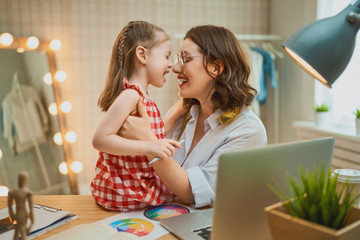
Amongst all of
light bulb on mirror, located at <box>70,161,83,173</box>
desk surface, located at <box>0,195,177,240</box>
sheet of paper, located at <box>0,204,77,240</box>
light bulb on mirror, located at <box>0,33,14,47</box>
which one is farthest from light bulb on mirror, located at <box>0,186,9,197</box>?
sheet of paper, located at <box>0,204,77,240</box>

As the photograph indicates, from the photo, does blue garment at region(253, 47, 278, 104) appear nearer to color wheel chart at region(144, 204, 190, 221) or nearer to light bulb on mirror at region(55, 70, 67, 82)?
light bulb on mirror at region(55, 70, 67, 82)

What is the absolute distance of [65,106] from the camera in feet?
10.5

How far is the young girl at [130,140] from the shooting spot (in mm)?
1071

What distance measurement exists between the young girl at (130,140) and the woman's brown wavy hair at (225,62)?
0.55ft

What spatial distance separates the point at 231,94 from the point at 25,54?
231cm

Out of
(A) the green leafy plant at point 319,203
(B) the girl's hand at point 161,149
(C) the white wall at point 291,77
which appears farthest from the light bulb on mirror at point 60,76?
(A) the green leafy plant at point 319,203

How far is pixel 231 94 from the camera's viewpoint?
1396 mm

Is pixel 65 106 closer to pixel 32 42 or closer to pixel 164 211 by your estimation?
pixel 32 42

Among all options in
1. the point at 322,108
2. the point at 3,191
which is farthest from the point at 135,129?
the point at 322,108

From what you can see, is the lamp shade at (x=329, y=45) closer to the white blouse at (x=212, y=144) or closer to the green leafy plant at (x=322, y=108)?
the white blouse at (x=212, y=144)

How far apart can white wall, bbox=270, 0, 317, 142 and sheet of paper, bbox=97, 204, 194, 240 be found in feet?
8.20

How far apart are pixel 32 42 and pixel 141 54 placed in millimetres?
2120

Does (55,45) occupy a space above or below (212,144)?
above

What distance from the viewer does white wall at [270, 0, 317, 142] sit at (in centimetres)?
309
